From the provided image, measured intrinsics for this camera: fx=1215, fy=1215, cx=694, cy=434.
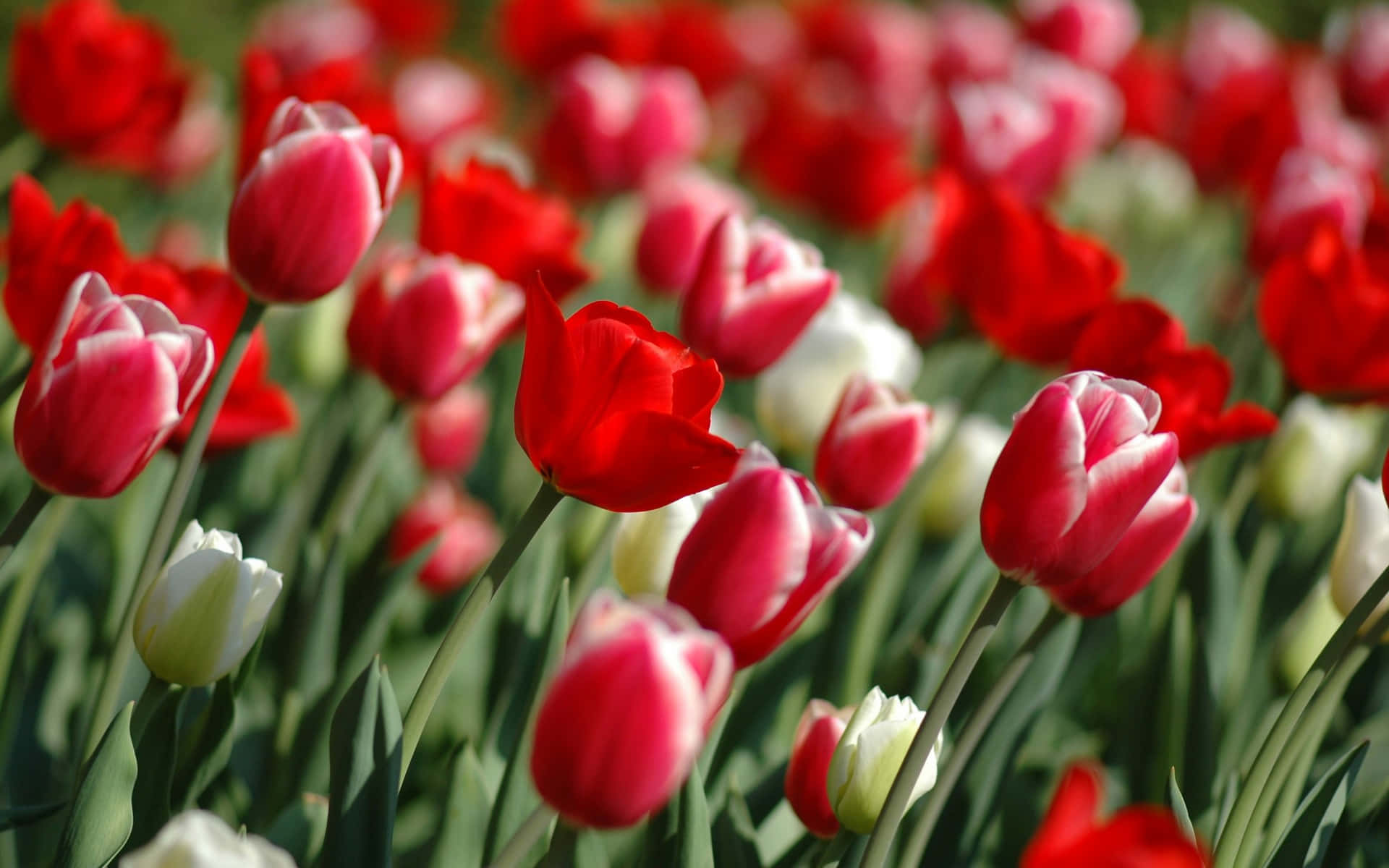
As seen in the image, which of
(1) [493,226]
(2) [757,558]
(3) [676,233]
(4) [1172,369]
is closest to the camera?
(2) [757,558]

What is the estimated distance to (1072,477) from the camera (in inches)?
21.8

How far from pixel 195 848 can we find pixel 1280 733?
0.53 meters

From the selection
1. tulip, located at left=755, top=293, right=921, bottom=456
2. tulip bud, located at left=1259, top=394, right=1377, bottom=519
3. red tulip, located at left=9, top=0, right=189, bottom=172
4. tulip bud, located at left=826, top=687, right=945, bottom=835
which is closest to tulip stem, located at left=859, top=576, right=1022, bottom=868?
tulip bud, located at left=826, top=687, right=945, bottom=835

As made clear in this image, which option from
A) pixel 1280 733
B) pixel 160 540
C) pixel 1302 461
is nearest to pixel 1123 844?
pixel 1280 733

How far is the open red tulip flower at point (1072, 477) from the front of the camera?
0.56m

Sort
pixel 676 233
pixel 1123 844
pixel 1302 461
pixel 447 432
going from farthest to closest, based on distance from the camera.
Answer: pixel 676 233 → pixel 447 432 → pixel 1302 461 → pixel 1123 844

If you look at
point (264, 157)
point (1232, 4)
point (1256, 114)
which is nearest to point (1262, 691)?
point (264, 157)

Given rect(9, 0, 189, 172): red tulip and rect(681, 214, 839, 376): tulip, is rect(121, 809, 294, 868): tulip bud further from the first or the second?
rect(9, 0, 189, 172): red tulip

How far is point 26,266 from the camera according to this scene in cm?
74

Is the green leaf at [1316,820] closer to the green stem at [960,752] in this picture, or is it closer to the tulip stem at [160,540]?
the green stem at [960,752]

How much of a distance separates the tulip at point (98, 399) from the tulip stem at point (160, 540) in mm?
53

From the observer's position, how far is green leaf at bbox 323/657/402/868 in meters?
0.61

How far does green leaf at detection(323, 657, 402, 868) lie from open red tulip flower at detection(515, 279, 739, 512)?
15 cm

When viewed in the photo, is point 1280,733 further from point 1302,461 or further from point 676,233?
point 676,233
